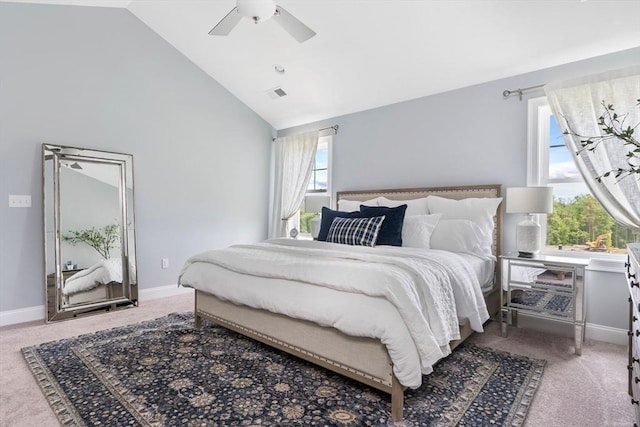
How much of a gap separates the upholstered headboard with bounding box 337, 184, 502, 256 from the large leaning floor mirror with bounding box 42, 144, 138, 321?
2.68 m

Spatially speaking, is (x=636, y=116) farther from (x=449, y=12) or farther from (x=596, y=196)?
(x=449, y=12)

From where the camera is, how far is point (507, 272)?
3.00 m

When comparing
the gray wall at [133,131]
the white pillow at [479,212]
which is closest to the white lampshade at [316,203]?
the gray wall at [133,131]

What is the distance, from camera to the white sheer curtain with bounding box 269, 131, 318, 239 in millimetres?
4992

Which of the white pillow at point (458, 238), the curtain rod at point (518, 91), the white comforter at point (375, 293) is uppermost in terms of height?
the curtain rod at point (518, 91)

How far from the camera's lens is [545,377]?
7.33 feet

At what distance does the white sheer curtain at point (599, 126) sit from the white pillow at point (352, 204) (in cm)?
189

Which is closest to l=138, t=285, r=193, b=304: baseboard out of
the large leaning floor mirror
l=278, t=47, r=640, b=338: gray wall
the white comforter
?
the large leaning floor mirror

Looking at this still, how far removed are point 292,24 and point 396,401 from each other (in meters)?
2.42

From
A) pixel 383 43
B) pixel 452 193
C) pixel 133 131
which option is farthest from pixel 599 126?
pixel 133 131

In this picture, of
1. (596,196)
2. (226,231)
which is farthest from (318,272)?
(226,231)

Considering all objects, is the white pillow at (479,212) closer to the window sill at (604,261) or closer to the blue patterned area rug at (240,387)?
the window sill at (604,261)

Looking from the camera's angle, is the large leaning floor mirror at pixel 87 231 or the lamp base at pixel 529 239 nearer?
the lamp base at pixel 529 239

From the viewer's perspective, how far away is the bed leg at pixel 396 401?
175 cm
